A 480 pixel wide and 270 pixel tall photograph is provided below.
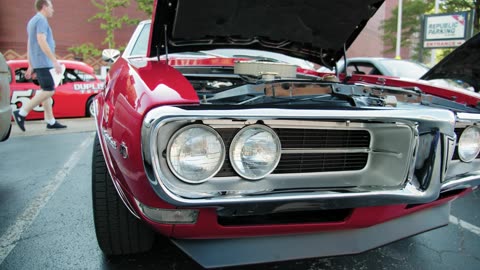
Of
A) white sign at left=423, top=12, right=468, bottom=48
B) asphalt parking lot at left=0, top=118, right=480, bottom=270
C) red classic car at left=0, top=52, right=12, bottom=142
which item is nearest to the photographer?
asphalt parking lot at left=0, top=118, right=480, bottom=270

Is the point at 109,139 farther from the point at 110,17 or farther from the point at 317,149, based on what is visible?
the point at 110,17

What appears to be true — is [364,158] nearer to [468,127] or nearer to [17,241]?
[468,127]

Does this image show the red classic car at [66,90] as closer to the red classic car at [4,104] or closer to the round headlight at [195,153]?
the red classic car at [4,104]

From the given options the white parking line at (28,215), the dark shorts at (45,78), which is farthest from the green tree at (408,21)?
the white parking line at (28,215)

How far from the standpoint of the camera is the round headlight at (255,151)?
1392 millimetres

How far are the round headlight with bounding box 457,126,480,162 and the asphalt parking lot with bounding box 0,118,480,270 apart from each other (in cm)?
64

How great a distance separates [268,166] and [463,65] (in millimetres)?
2287

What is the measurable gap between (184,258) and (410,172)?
1298 millimetres

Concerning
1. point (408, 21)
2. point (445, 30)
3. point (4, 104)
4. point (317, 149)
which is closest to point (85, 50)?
point (445, 30)

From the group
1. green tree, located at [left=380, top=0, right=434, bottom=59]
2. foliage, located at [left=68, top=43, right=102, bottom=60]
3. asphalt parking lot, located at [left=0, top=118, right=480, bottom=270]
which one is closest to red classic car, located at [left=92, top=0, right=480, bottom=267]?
asphalt parking lot, located at [left=0, top=118, right=480, bottom=270]

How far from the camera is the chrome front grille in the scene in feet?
4.97

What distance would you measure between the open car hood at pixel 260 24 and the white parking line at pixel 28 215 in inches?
57.4

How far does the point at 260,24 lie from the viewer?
8.27 ft

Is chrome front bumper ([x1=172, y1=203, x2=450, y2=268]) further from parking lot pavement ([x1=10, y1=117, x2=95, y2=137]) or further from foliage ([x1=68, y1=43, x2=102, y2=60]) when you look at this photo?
foliage ([x1=68, y1=43, x2=102, y2=60])
